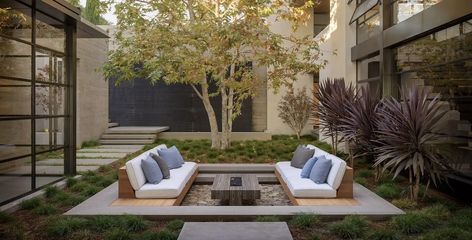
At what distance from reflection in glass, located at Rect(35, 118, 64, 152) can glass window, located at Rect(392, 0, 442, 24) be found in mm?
7093

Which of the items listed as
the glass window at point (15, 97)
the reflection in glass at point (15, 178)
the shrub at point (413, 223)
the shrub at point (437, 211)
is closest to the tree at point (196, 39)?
the glass window at point (15, 97)

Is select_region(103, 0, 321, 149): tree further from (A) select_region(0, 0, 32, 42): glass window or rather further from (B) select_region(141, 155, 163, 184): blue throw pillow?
(B) select_region(141, 155, 163, 184): blue throw pillow

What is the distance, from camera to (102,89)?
Answer: 15688 mm

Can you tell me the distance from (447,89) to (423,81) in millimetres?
881

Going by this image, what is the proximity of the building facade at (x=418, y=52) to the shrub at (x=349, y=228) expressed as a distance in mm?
2480

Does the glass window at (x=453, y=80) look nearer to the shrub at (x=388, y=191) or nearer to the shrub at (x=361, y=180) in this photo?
the shrub at (x=388, y=191)

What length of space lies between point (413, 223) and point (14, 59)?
5954mm

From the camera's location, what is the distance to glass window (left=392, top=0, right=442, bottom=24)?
26.1 feet

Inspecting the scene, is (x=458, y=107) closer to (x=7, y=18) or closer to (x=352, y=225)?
(x=352, y=225)

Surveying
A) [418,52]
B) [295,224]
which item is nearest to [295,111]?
[418,52]

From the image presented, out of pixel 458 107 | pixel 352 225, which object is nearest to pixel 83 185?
pixel 352 225

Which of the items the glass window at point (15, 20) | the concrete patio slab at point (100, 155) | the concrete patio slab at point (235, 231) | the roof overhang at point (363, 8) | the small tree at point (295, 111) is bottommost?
the concrete patio slab at point (100, 155)

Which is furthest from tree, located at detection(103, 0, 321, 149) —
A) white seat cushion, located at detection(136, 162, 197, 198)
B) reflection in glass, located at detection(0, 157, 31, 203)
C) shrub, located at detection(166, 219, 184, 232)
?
shrub, located at detection(166, 219, 184, 232)

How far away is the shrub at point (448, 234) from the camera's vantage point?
14.8ft
